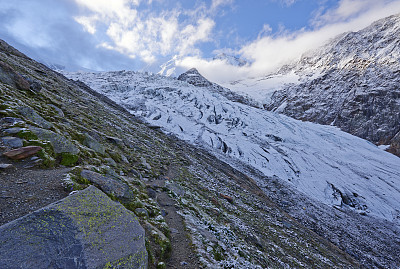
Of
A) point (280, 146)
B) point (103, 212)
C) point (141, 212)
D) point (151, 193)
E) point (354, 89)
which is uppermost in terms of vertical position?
point (354, 89)

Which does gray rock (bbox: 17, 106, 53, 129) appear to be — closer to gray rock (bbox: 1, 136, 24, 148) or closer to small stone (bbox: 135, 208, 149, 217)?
gray rock (bbox: 1, 136, 24, 148)

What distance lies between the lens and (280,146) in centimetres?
5409

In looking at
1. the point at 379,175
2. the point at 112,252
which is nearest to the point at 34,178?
the point at 112,252

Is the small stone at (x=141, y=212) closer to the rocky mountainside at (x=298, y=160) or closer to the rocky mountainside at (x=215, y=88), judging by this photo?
the rocky mountainside at (x=298, y=160)

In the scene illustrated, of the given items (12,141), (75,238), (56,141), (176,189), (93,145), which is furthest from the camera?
(176,189)

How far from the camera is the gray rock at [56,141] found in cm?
780

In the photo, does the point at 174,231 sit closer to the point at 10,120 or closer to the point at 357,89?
the point at 10,120

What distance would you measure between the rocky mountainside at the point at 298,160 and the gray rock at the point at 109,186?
2484cm

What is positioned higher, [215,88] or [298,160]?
[215,88]

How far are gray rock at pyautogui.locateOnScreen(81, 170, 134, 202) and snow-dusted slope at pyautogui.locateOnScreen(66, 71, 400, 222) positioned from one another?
34.0 m

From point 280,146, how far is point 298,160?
23.6ft

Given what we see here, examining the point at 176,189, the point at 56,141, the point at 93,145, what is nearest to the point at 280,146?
the point at 176,189

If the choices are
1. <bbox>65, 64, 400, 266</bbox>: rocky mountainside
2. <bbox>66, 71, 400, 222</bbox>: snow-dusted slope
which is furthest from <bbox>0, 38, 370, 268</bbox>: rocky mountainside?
<bbox>66, 71, 400, 222</bbox>: snow-dusted slope

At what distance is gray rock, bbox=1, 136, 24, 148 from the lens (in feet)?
21.9
